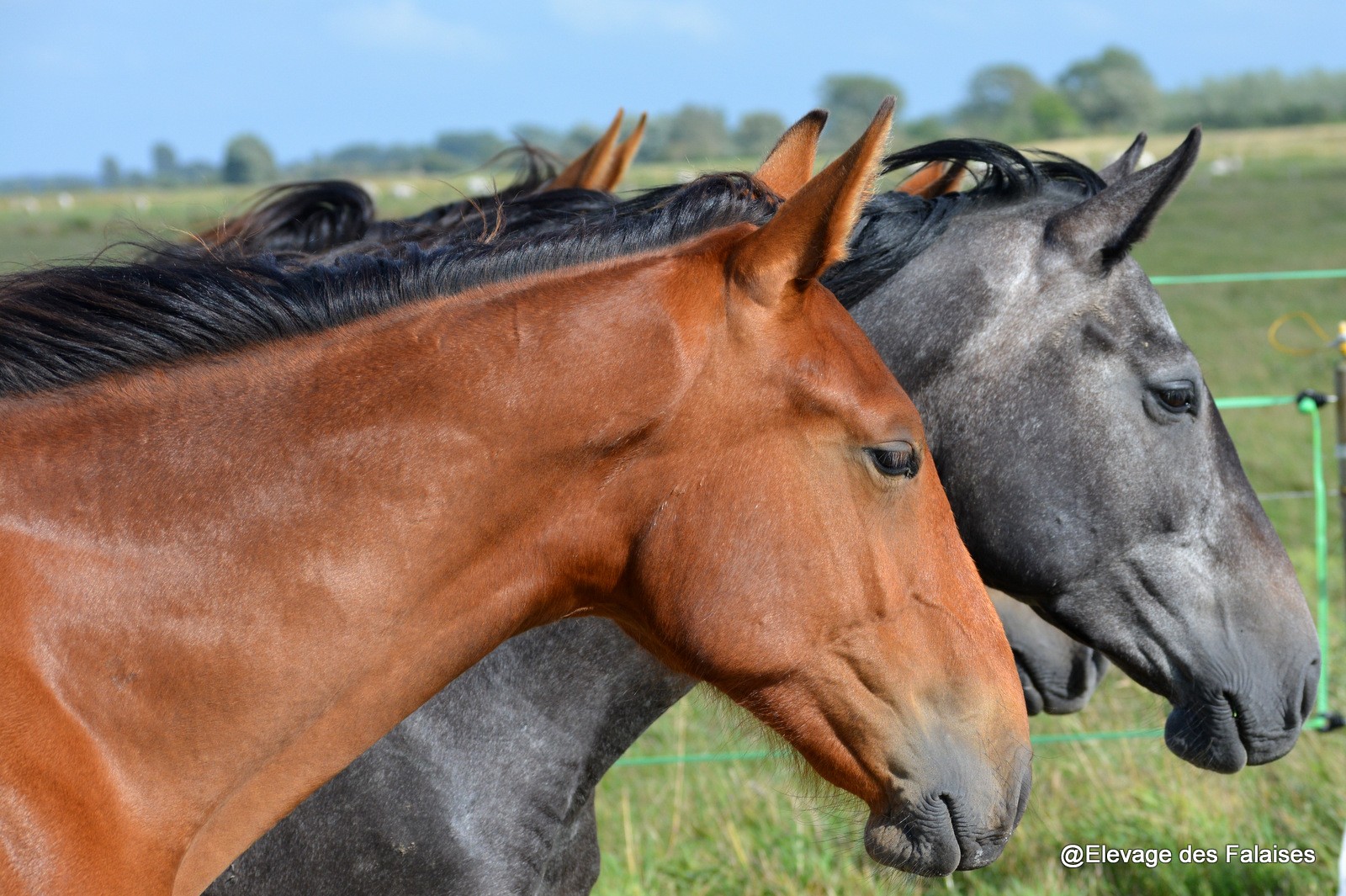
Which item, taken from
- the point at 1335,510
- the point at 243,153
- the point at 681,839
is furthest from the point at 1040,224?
the point at 243,153

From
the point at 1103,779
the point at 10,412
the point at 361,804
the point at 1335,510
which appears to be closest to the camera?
the point at 10,412

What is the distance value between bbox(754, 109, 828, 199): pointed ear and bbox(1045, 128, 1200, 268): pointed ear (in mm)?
730

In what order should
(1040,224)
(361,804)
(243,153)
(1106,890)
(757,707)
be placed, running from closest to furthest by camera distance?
(757,707), (361,804), (1040,224), (1106,890), (243,153)

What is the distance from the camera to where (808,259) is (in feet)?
5.60

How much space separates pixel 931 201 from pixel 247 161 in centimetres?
6184

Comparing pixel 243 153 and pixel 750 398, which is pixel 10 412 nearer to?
pixel 750 398

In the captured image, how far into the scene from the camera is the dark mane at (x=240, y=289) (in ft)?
5.59

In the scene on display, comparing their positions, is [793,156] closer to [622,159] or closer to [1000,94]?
[622,159]

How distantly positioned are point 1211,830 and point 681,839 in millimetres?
1775

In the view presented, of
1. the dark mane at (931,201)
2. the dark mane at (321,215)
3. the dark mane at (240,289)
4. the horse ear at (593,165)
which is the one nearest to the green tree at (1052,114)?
the horse ear at (593,165)

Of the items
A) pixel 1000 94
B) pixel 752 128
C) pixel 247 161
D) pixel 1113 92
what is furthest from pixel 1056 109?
pixel 247 161

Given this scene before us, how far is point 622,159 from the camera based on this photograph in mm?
4109

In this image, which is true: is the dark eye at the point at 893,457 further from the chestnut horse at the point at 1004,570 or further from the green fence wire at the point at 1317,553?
the green fence wire at the point at 1317,553

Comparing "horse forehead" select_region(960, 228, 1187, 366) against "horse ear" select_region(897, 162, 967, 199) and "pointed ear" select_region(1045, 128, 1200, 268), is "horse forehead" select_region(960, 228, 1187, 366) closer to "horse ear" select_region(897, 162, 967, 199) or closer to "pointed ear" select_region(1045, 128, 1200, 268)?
"pointed ear" select_region(1045, 128, 1200, 268)
